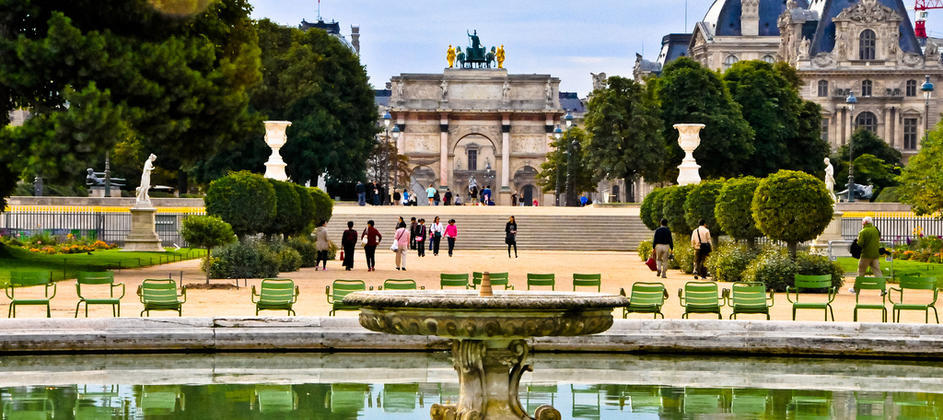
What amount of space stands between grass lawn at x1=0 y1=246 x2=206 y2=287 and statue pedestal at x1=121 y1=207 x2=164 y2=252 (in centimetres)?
208

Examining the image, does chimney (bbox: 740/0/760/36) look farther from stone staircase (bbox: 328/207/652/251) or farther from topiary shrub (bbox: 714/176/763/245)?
topiary shrub (bbox: 714/176/763/245)

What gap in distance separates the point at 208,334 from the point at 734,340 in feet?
21.3

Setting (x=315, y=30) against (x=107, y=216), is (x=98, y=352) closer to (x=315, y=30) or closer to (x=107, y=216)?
(x=107, y=216)

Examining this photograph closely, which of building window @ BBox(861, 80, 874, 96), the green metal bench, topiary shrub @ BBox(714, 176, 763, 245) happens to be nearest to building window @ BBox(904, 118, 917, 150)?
building window @ BBox(861, 80, 874, 96)

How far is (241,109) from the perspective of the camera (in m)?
31.0

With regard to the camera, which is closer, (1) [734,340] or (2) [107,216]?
(1) [734,340]

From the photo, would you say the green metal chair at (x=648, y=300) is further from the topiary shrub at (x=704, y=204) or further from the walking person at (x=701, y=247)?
the topiary shrub at (x=704, y=204)

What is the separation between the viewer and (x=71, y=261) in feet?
102

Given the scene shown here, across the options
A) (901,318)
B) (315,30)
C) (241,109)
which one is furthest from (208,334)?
(315,30)

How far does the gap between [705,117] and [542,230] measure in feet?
51.2

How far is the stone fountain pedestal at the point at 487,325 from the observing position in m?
9.80

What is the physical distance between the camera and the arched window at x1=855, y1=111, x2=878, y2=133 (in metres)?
102

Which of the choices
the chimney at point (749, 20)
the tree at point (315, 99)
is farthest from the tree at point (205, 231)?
the chimney at point (749, 20)

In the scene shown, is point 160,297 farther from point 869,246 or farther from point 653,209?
point 653,209
